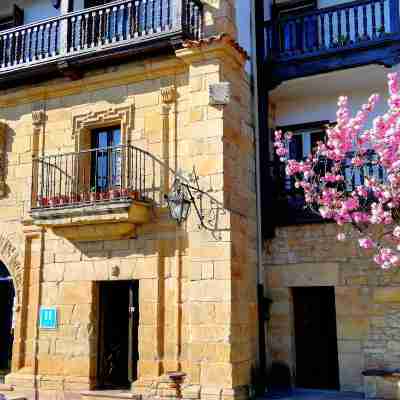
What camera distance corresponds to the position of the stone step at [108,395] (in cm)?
930

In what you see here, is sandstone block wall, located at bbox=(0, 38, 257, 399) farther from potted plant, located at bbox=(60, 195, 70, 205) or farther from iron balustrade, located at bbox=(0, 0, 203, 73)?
potted plant, located at bbox=(60, 195, 70, 205)

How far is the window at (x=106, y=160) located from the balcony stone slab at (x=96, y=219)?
2.28 feet

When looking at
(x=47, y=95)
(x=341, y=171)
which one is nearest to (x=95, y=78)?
(x=47, y=95)

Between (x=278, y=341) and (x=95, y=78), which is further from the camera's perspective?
(x=95, y=78)

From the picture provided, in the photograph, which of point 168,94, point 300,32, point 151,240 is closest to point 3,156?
point 168,94

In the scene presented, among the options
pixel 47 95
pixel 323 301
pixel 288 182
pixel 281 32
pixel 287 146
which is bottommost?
pixel 323 301

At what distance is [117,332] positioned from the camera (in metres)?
10.1

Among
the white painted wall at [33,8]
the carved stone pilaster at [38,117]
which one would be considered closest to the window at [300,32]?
the carved stone pilaster at [38,117]

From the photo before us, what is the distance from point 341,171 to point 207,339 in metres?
3.55

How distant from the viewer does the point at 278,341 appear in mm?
10148

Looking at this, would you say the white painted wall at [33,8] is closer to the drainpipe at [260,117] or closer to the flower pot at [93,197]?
the drainpipe at [260,117]

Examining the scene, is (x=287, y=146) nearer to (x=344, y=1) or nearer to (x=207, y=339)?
(x=344, y=1)

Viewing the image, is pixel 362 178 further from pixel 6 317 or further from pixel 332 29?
pixel 6 317

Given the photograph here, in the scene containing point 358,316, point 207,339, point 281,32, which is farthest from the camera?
point 281,32
